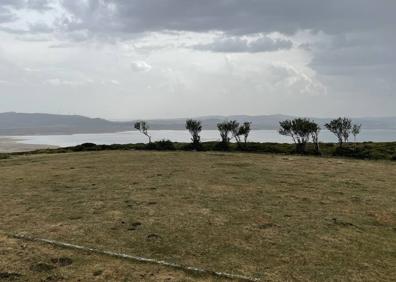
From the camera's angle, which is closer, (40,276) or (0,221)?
(40,276)

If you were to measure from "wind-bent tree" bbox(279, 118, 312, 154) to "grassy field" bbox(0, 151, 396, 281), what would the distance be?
21827mm

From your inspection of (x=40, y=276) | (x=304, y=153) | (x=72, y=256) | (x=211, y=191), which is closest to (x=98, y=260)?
(x=72, y=256)

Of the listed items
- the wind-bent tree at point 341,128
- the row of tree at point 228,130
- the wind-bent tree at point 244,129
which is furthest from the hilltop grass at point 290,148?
the wind-bent tree at point 244,129

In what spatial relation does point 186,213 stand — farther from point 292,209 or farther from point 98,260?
point 98,260

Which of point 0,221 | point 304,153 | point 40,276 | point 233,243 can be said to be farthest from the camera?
point 304,153

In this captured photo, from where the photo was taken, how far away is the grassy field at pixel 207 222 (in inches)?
509

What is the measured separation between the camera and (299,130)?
184 feet

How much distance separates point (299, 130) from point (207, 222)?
40501mm

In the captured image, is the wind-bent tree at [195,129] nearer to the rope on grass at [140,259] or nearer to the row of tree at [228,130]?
the row of tree at [228,130]

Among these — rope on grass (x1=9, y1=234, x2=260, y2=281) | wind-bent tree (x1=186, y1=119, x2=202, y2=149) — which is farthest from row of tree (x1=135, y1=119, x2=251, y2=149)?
rope on grass (x1=9, y1=234, x2=260, y2=281)

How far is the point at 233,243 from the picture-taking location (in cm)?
1523

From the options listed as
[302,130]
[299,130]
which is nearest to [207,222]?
[302,130]

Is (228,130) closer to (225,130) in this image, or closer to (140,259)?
(225,130)

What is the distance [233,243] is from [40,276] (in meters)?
6.39
